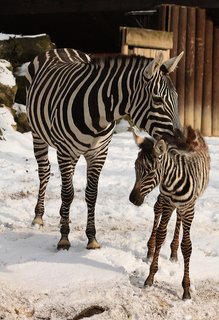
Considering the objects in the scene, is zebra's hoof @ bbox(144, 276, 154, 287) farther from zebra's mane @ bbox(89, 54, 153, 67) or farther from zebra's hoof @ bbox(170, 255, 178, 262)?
zebra's mane @ bbox(89, 54, 153, 67)

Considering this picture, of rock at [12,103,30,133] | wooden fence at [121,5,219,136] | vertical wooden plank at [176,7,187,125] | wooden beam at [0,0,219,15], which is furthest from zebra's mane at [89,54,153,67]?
wooden beam at [0,0,219,15]

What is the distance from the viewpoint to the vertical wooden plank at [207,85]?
12.6 meters

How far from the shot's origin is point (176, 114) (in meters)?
5.01

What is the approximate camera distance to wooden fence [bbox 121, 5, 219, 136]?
12.3 metres

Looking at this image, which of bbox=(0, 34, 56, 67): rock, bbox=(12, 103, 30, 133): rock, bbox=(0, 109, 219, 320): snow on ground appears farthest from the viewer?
bbox=(0, 34, 56, 67): rock

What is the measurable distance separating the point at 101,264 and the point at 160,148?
56.8 inches

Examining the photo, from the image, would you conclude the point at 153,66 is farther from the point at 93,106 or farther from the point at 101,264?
the point at 101,264

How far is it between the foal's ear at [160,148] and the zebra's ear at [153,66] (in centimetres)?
84

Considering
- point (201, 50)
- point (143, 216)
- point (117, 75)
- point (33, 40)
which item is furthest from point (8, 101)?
point (117, 75)

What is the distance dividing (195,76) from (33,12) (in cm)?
459

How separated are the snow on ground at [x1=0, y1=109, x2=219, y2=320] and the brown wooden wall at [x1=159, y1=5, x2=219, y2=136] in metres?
4.46

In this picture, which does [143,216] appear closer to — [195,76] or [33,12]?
[195,76]

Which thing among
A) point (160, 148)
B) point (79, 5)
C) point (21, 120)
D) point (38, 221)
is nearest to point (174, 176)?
point (160, 148)

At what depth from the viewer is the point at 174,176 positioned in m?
4.61
